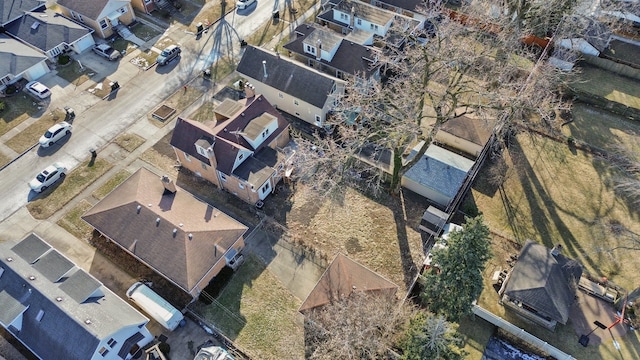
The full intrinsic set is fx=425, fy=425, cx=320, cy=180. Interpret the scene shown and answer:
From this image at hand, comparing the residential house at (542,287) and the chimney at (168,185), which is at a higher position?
the residential house at (542,287)

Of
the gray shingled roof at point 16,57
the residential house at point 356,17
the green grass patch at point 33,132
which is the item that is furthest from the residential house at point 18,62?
the residential house at point 356,17

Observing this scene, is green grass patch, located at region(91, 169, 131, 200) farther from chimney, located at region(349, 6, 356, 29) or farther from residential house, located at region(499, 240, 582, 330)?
residential house, located at region(499, 240, 582, 330)

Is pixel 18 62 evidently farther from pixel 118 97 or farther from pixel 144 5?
pixel 144 5

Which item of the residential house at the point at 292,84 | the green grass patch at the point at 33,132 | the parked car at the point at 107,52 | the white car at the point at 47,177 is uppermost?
the residential house at the point at 292,84

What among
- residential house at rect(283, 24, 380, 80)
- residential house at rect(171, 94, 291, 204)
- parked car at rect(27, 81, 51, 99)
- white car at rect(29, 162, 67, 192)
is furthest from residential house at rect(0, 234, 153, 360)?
residential house at rect(283, 24, 380, 80)

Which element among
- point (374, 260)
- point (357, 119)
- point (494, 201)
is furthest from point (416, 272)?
point (357, 119)

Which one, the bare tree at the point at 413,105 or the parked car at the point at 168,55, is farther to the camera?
the parked car at the point at 168,55

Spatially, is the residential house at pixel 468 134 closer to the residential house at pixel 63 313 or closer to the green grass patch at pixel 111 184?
the green grass patch at pixel 111 184

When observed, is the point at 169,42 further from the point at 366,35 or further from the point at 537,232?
the point at 537,232
